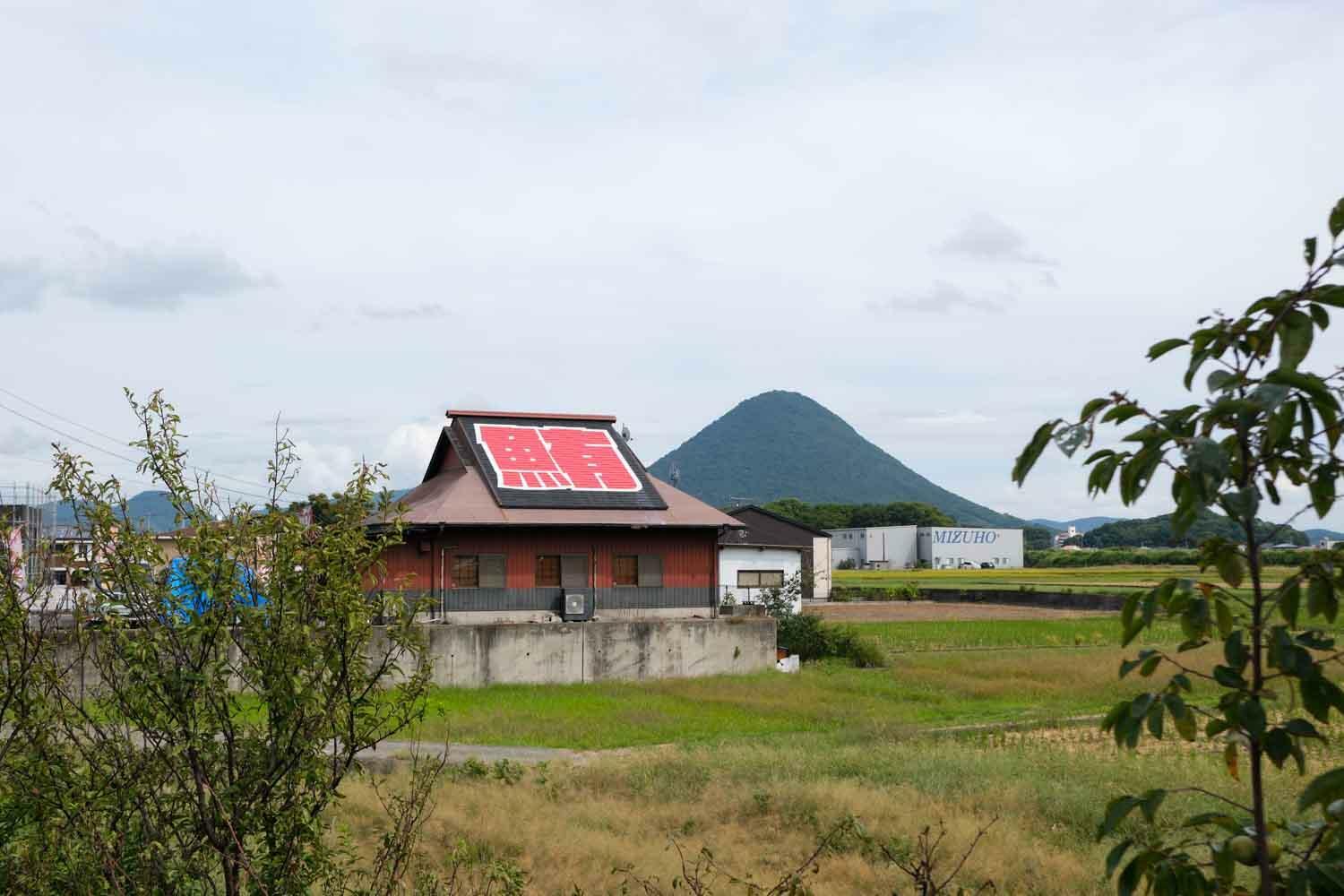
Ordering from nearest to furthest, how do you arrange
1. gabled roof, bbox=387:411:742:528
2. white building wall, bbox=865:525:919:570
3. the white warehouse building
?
gabled roof, bbox=387:411:742:528 → the white warehouse building → white building wall, bbox=865:525:919:570

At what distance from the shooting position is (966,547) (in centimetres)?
12262

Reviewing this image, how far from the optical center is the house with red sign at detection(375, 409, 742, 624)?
3036 centimetres

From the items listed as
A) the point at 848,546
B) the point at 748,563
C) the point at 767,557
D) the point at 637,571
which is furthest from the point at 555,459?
the point at 848,546

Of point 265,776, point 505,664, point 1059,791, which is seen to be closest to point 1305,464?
point 265,776

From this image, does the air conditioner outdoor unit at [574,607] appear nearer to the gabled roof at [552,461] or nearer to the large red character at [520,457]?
the gabled roof at [552,461]

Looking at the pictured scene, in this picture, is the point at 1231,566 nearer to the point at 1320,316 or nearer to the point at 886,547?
the point at 1320,316

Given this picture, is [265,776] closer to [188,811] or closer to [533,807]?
[188,811]

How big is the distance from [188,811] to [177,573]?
124cm

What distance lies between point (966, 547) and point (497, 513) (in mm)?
99296

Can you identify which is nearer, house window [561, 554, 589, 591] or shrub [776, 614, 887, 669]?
house window [561, 554, 589, 591]

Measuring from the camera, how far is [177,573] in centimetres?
595

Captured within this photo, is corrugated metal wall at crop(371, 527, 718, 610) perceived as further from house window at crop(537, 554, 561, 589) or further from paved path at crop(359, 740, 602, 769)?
paved path at crop(359, 740, 602, 769)

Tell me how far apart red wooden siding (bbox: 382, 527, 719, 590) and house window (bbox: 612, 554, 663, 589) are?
0.14 meters

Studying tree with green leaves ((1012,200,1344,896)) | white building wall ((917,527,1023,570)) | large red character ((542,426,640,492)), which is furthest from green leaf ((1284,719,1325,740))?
white building wall ((917,527,1023,570))
